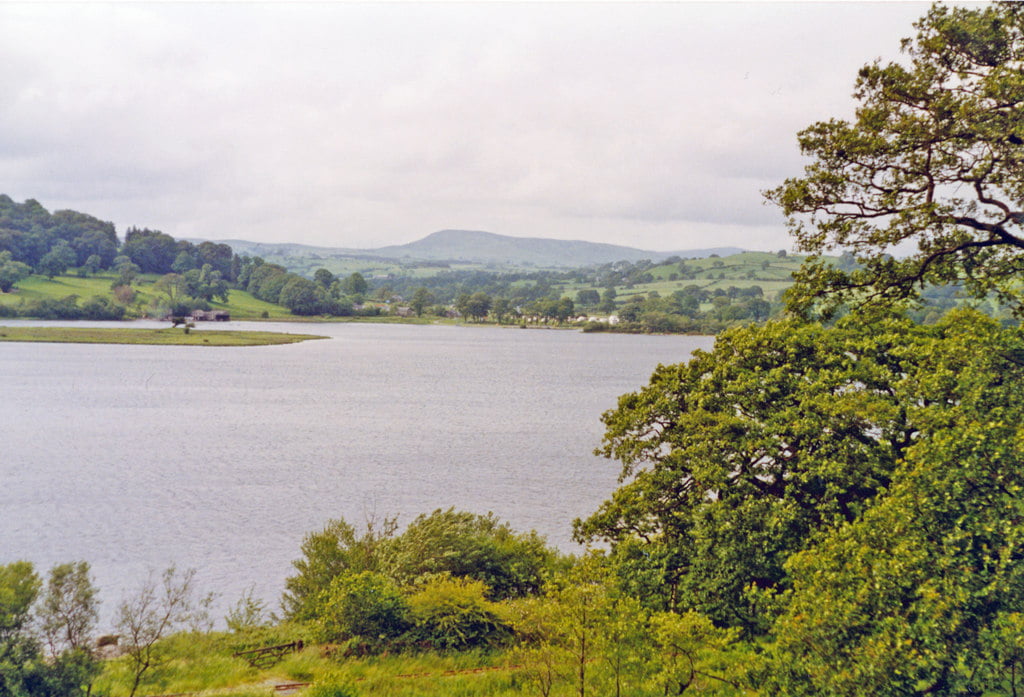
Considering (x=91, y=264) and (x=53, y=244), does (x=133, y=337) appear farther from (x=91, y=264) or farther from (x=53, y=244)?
(x=53, y=244)

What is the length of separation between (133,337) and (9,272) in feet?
164

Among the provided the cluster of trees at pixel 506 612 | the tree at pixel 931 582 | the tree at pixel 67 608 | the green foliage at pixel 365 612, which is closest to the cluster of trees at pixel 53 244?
the cluster of trees at pixel 506 612

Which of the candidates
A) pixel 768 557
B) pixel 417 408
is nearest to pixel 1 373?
pixel 417 408

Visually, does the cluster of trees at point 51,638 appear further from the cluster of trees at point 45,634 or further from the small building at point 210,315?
the small building at point 210,315

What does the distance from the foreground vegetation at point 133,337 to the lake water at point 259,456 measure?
2117 cm

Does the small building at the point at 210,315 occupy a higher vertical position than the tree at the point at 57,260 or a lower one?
lower

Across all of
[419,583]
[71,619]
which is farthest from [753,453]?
Result: [71,619]

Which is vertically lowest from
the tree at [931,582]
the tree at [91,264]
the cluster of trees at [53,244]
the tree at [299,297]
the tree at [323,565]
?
the tree at [323,565]

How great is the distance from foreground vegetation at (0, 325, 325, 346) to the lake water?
21.2 m

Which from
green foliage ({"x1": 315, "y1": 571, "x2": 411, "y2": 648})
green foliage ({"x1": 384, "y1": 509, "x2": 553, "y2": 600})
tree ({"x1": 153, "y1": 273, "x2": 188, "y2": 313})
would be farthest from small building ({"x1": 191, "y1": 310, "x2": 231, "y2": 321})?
green foliage ({"x1": 315, "y1": 571, "x2": 411, "y2": 648})

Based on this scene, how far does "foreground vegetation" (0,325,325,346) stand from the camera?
119 m

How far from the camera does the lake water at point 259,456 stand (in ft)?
99.5

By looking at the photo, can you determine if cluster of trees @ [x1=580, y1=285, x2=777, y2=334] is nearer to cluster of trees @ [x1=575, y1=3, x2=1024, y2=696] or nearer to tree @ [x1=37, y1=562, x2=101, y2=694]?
cluster of trees @ [x1=575, y1=3, x2=1024, y2=696]

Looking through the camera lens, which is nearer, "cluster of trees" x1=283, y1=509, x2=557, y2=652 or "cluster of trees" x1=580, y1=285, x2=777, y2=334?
"cluster of trees" x1=283, y1=509, x2=557, y2=652
